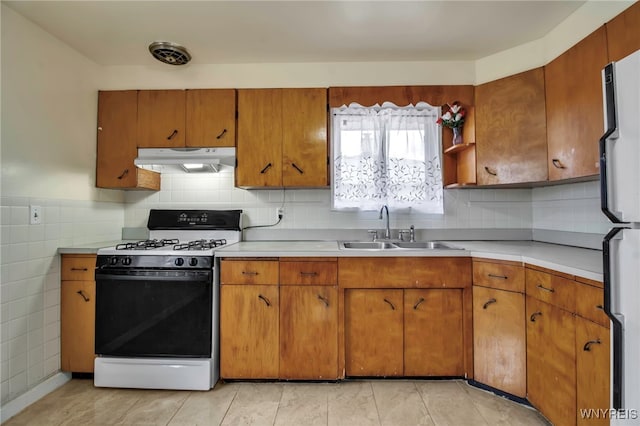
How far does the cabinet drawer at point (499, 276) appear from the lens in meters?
1.76

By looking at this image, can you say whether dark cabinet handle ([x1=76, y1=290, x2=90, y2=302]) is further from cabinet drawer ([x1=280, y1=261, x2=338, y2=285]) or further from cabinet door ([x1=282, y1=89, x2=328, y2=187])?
cabinet door ([x1=282, y1=89, x2=328, y2=187])

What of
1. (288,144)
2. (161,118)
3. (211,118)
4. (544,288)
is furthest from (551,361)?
(161,118)

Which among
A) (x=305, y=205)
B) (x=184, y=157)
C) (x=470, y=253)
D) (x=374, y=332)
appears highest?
(x=184, y=157)

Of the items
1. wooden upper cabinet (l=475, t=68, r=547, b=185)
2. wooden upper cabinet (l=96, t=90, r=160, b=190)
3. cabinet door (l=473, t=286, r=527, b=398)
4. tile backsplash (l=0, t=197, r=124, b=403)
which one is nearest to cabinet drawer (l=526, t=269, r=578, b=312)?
cabinet door (l=473, t=286, r=527, b=398)

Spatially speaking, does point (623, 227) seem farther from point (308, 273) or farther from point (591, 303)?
point (308, 273)

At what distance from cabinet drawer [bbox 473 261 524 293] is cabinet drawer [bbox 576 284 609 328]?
15.2 inches

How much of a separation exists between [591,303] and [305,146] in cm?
189

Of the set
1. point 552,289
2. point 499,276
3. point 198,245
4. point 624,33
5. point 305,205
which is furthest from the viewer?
point 305,205

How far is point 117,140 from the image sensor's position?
7.88 ft

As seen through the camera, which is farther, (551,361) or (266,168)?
(266,168)

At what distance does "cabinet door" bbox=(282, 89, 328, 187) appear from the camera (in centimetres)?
233

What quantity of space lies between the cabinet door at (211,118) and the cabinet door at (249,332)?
116cm

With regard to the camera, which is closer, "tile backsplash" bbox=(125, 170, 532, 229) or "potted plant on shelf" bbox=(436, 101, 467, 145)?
"potted plant on shelf" bbox=(436, 101, 467, 145)

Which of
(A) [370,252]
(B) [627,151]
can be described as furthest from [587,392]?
(A) [370,252]
